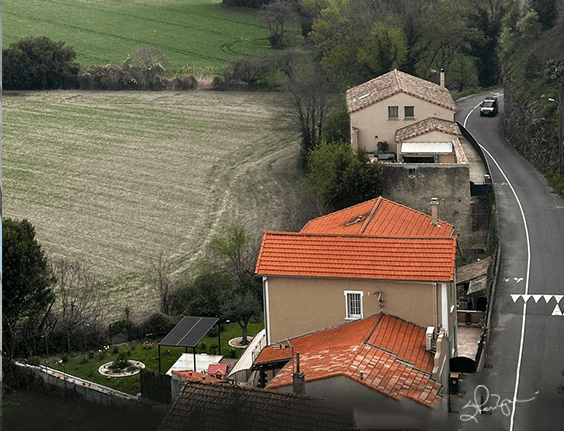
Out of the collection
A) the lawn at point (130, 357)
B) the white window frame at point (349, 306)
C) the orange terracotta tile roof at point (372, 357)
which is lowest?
the lawn at point (130, 357)

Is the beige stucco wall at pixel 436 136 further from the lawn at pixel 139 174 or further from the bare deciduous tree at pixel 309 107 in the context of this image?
the bare deciduous tree at pixel 309 107

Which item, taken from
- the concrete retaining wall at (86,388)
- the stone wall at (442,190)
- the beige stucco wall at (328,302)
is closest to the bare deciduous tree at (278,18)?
the stone wall at (442,190)

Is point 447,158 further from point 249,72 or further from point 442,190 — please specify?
point 249,72

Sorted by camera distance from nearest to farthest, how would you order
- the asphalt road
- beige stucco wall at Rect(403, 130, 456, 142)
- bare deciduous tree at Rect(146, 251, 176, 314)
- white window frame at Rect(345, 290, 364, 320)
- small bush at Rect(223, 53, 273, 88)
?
the asphalt road, white window frame at Rect(345, 290, 364, 320), bare deciduous tree at Rect(146, 251, 176, 314), beige stucco wall at Rect(403, 130, 456, 142), small bush at Rect(223, 53, 273, 88)

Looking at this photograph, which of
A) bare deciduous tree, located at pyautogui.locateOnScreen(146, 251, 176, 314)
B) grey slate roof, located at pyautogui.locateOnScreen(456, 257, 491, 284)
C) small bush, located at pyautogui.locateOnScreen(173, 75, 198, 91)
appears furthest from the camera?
small bush, located at pyautogui.locateOnScreen(173, 75, 198, 91)

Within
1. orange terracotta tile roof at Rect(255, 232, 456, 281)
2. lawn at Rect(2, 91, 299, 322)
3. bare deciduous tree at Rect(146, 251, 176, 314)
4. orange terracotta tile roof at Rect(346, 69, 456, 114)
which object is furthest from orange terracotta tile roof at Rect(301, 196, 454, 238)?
orange terracotta tile roof at Rect(346, 69, 456, 114)

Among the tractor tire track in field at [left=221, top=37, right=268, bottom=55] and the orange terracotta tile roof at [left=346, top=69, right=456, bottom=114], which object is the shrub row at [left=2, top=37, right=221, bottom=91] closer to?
the tractor tire track in field at [left=221, top=37, right=268, bottom=55]

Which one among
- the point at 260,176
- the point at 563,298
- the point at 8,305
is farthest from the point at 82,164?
the point at 563,298

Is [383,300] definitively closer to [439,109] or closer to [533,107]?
[439,109]
